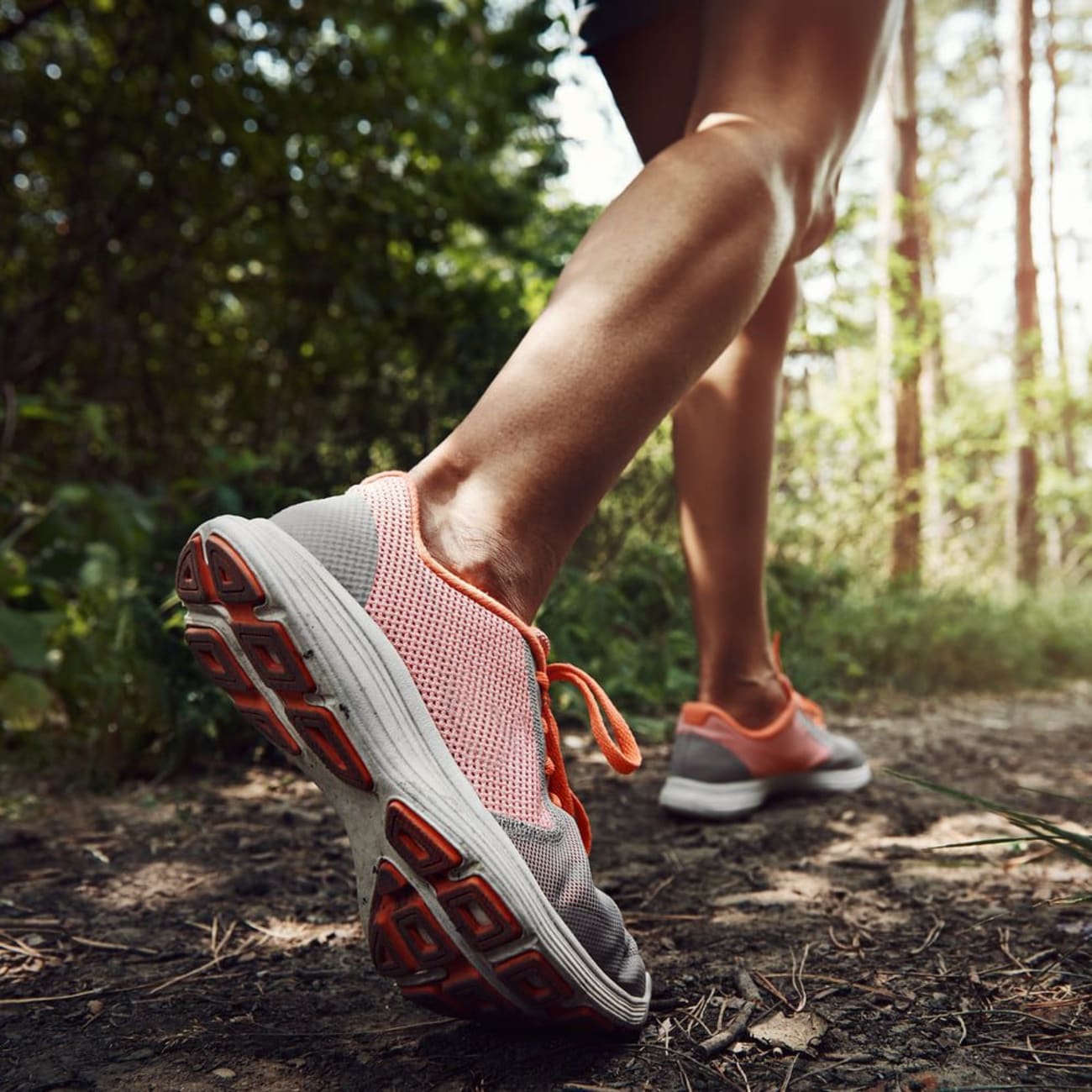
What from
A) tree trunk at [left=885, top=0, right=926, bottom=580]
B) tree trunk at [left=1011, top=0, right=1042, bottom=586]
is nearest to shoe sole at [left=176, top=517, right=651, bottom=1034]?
tree trunk at [left=885, top=0, right=926, bottom=580]

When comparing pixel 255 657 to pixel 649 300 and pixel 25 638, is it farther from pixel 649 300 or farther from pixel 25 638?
pixel 25 638

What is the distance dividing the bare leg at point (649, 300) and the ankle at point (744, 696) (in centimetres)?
82

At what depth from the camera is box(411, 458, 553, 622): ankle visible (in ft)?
3.18

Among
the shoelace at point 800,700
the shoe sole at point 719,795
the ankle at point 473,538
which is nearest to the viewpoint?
the ankle at point 473,538

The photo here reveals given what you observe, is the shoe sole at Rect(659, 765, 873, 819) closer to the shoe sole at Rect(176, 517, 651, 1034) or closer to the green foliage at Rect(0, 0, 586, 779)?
the shoe sole at Rect(176, 517, 651, 1034)

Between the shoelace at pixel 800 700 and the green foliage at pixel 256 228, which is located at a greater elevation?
the green foliage at pixel 256 228

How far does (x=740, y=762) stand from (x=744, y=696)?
12 centimetres

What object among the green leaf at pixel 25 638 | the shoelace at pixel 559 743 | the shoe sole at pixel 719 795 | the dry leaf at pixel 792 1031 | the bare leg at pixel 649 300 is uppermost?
the bare leg at pixel 649 300

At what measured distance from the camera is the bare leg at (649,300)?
38.5 inches

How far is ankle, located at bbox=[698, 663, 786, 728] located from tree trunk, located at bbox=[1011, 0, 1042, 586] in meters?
8.29

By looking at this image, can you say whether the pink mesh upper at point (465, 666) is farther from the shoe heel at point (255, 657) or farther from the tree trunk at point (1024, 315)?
the tree trunk at point (1024, 315)

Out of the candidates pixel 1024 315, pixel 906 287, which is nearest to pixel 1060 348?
pixel 1024 315

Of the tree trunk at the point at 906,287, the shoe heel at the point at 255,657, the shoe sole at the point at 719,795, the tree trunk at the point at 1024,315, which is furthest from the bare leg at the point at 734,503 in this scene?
the tree trunk at the point at 1024,315

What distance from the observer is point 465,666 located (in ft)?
3.05
